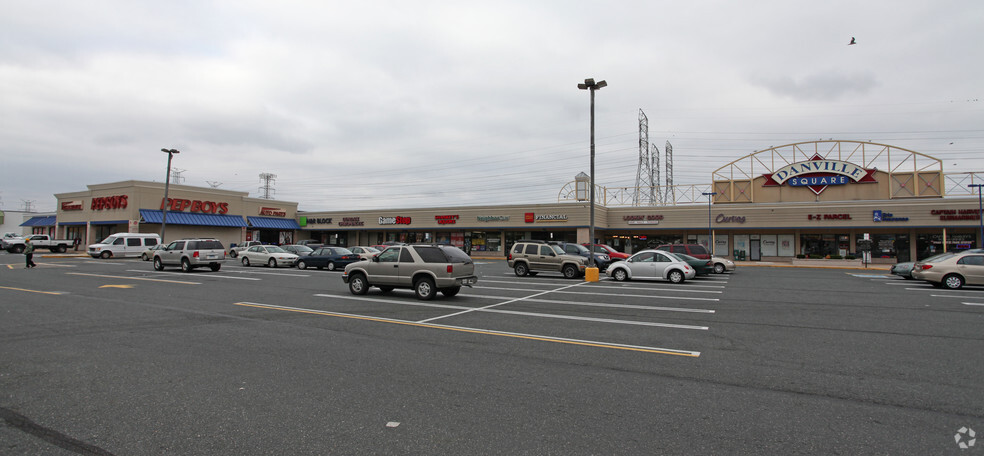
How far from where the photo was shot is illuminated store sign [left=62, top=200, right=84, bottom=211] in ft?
156

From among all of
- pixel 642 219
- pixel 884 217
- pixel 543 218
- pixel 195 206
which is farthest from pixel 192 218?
pixel 884 217

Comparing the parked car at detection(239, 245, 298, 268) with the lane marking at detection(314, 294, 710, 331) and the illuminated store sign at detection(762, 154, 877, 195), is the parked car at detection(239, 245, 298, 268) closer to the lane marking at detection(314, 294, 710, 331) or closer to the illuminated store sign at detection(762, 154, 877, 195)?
the lane marking at detection(314, 294, 710, 331)

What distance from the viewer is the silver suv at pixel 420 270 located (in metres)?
13.1

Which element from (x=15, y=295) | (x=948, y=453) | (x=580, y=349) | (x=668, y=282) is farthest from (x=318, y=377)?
(x=668, y=282)

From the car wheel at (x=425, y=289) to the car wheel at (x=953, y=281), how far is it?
18278 millimetres

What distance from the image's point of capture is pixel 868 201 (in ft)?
119

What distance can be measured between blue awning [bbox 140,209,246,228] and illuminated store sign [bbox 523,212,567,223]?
1179 inches

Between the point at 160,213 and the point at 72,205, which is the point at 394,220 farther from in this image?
the point at 72,205

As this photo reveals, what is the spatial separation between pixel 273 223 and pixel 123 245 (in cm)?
1868

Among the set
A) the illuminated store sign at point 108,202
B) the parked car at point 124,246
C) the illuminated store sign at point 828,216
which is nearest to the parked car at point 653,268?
the illuminated store sign at point 828,216

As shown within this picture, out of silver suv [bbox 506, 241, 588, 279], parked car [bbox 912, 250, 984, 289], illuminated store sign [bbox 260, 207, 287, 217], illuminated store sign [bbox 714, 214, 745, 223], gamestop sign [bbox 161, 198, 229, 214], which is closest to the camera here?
parked car [bbox 912, 250, 984, 289]

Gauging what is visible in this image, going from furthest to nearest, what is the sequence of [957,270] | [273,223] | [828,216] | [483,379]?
[273,223], [828,216], [957,270], [483,379]

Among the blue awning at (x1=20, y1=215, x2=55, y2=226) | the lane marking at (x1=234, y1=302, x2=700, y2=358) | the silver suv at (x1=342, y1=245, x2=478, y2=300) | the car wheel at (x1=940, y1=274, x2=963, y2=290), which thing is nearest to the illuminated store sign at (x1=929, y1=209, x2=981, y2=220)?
the car wheel at (x1=940, y1=274, x2=963, y2=290)

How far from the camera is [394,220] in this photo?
50625mm
